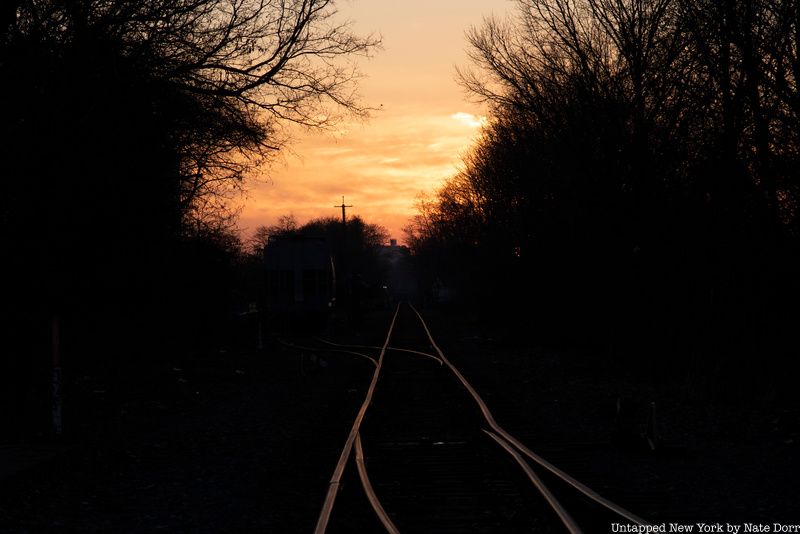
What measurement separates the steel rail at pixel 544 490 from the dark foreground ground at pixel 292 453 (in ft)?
1.00

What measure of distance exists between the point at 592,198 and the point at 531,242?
10027 millimetres

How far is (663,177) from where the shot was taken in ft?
68.2

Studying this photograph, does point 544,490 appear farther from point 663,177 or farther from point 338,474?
point 663,177

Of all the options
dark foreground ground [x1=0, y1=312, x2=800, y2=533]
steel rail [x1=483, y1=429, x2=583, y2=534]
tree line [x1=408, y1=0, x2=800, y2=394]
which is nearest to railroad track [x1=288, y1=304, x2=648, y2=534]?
steel rail [x1=483, y1=429, x2=583, y2=534]

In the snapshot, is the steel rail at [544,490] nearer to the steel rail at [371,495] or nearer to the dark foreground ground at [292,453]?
the dark foreground ground at [292,453]

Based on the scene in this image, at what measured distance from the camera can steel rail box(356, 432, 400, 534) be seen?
22.4 feet

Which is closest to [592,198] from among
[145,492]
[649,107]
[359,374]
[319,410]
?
[649,107]

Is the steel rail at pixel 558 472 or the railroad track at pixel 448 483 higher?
the steel rail at pixel 558 472

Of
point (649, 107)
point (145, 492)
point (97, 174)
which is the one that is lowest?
point (145, 492)

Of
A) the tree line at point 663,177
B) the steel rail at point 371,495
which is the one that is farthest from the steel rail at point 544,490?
the tree line at point 663,177

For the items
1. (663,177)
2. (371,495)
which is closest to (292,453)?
(371,495)

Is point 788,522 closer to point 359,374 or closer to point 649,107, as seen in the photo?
point 359,374

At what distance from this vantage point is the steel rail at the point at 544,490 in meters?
6.58

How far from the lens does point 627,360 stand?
2327 centimetres
